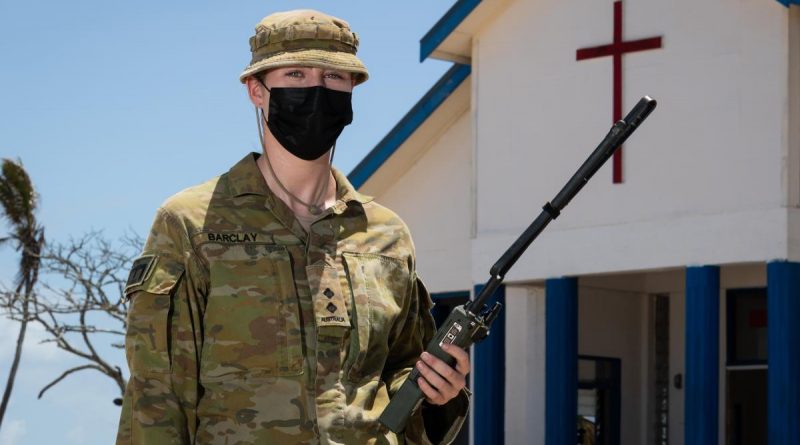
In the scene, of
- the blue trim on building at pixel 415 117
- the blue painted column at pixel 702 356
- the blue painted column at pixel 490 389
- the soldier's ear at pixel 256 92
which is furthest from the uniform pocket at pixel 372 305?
the blue trim on building at pixel 415 117

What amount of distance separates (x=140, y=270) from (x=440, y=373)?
2.50 ft

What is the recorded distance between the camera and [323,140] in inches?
153

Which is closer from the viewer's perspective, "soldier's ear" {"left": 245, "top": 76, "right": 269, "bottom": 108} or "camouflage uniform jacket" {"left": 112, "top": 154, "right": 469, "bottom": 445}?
"camouflage uniform jacket" {"left": 112, "top": 154, "right": 469, "bottom": 445}

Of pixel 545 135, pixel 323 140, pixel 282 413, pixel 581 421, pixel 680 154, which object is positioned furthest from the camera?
pixel 581 421

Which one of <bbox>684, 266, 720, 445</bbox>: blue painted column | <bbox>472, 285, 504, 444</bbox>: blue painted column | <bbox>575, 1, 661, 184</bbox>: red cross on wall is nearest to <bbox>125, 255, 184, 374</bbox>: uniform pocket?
<bbox>684, 266, 720, 445</bbox>: blue painted column

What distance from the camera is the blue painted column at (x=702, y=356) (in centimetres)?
1395

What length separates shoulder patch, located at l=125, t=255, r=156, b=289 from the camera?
3582mm

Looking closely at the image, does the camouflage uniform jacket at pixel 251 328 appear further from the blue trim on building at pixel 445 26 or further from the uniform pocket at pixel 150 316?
the blue trim on building at pixel 445 26

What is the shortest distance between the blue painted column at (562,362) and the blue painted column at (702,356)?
1.57m

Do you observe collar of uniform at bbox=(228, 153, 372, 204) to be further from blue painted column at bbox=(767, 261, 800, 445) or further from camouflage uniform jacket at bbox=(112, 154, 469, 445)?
blue painted column at bbox=(767, 261, 800, 445)

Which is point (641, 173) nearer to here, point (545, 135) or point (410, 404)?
point (545, 135)

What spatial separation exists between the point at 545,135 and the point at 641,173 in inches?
48.2

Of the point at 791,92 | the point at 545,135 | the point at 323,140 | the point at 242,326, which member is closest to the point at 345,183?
the point at 323,140

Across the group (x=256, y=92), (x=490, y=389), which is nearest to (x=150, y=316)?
(x=256, y=92)
